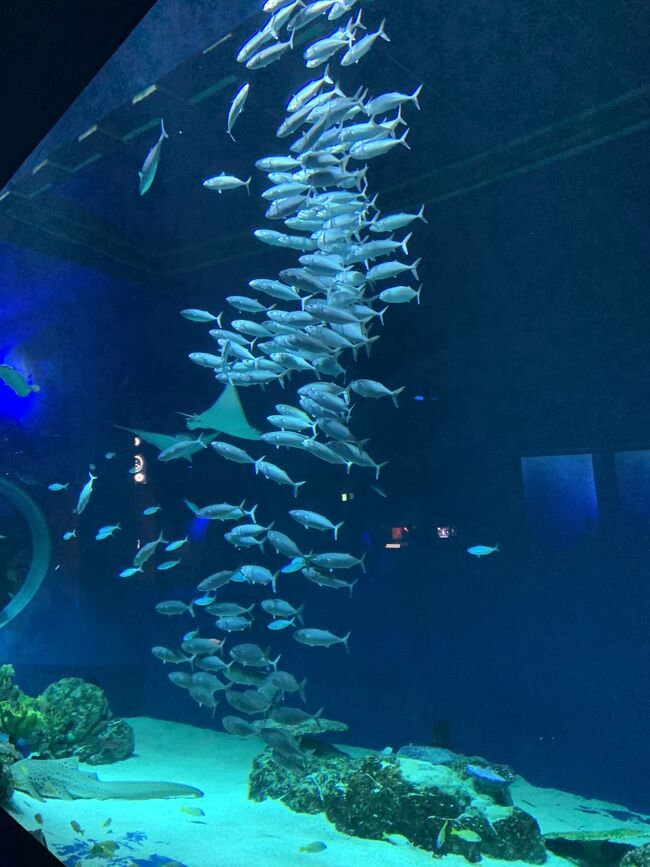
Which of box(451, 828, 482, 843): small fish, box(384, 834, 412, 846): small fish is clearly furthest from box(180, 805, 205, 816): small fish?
box(451, 828, 482, 843): small fish

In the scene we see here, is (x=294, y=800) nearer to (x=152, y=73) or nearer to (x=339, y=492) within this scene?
(x=339, y=492)

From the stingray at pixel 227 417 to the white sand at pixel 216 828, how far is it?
452cm

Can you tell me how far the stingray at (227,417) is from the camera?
26.6 ft

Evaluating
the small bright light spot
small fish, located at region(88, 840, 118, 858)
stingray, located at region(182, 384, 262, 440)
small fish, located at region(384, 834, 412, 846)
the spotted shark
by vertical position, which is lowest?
small fish, located at region(384, 834, 412, 846)

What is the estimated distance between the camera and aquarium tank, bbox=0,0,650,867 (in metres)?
4.91

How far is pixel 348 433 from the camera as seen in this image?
5000 millimetres

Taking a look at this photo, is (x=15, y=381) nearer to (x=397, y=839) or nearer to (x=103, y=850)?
(x=103, y=850)

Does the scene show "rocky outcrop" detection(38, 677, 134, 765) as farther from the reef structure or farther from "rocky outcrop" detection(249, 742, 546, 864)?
"rocky outcrop" detection(249, 742, 546, 864)

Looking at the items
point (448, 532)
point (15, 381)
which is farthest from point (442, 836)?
point (15, 381)

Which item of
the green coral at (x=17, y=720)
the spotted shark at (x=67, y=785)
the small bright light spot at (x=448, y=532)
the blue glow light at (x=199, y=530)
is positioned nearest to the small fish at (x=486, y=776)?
the spotted shark at (x=67, y=785)

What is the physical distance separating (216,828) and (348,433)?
3120 mm

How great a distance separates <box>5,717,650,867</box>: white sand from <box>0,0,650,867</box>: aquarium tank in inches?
2.9

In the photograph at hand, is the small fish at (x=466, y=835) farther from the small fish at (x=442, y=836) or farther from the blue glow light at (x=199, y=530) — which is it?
the blue glow light at (x=199, y=530)

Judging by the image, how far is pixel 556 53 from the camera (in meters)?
6.50
